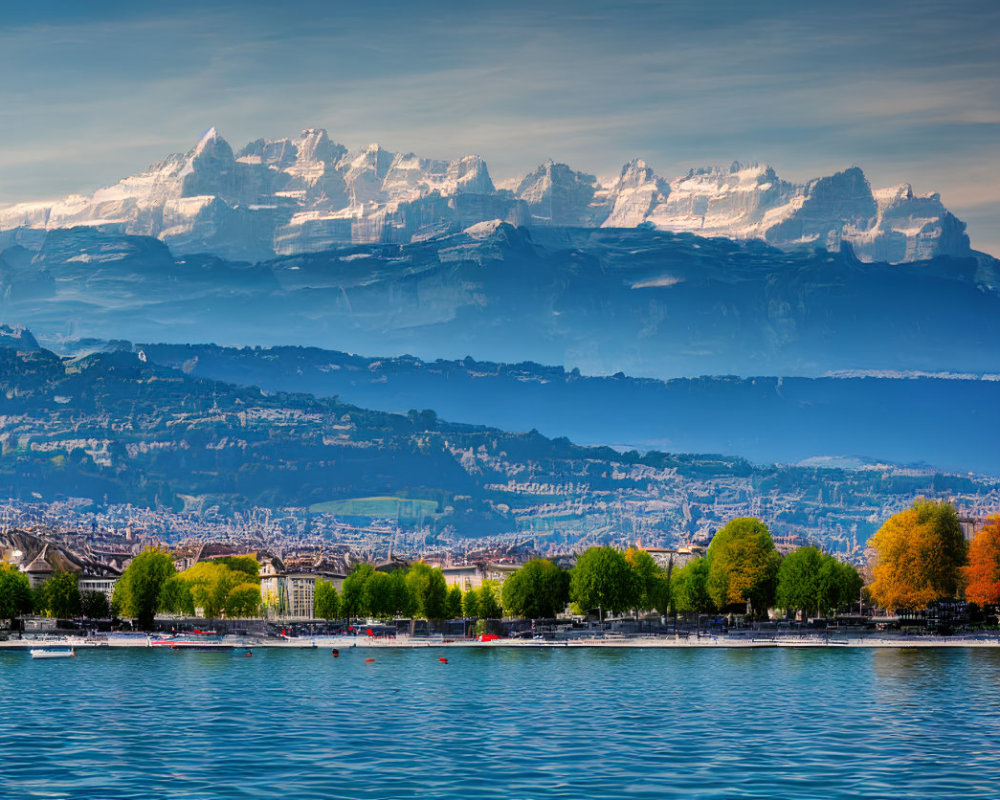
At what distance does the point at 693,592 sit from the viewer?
598 feet

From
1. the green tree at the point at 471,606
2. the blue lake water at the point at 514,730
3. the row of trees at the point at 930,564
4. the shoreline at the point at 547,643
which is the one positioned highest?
the row of trees at the point at 930,564

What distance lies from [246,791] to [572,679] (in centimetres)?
5487

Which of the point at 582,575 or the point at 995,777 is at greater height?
the point at 582,575

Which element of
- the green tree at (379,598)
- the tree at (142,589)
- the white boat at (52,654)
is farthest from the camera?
the green tree at (379,598)

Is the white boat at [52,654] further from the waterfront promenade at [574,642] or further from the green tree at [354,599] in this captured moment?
the green tree at [354,599]

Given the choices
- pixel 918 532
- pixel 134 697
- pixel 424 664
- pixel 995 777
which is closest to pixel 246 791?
pixel 995 777

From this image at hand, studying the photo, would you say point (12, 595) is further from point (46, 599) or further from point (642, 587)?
point (642, 587)

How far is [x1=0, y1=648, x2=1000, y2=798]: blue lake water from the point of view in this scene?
56.5 m

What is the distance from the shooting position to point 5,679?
110312 millimetres

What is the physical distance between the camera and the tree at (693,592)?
18238 cm

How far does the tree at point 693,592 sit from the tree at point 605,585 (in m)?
9.45

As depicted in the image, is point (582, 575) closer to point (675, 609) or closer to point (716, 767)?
A: point (675, 609)

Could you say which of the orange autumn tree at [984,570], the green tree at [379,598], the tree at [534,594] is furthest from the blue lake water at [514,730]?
the green tree at [379,598]

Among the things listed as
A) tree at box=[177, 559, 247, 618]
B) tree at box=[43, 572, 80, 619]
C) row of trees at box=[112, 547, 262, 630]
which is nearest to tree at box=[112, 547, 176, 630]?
row of trees at box=[112, 547, 262, 630]
